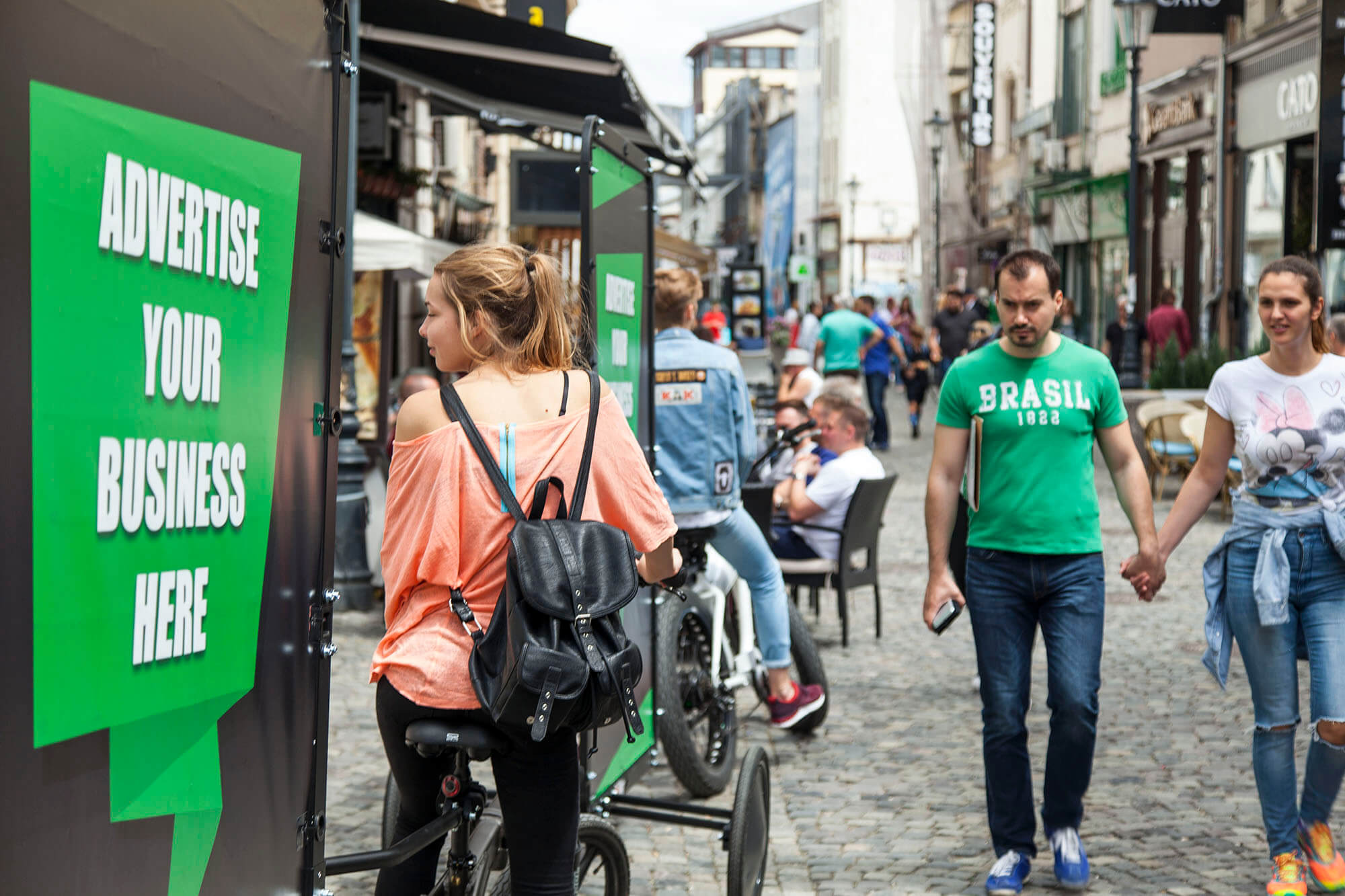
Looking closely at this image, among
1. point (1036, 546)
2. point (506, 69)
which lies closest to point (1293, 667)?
point (1036, 546)

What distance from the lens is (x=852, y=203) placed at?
222 ft

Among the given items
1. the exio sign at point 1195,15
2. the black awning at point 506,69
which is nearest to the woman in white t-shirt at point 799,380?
the black awning at point 506,69

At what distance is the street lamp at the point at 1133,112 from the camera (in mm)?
19406

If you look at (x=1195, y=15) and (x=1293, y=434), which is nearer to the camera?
(x=1293, y=434)

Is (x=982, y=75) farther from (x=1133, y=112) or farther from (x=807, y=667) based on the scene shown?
(x=807, y=667)

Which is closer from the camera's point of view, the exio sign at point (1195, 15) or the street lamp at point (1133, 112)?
the exio sign at point (1195, 15)

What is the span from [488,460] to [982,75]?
38262 mm

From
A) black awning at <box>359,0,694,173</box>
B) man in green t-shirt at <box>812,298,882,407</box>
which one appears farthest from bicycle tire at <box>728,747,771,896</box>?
man in green t-shirt at <box>812,298,882,407</box>

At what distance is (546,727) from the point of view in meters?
2.79

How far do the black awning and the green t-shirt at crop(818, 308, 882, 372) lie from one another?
225 inches

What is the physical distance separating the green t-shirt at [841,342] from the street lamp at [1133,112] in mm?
3586

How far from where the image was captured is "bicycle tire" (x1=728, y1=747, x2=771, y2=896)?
4.34m

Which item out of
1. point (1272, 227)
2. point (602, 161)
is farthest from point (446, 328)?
point (1272, 227)

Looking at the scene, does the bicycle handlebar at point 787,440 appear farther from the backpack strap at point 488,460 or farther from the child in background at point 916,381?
the child in background at point 916,381
